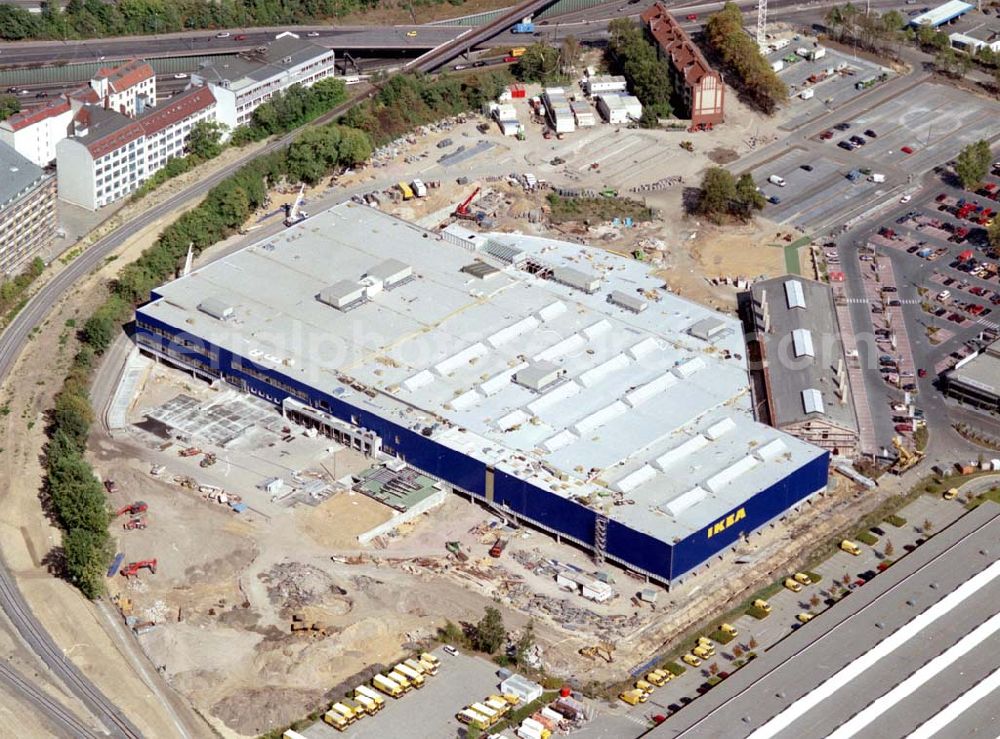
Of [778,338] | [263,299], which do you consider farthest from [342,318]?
[778,338]

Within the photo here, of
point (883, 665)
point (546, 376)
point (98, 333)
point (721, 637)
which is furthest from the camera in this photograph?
point (98, 333)

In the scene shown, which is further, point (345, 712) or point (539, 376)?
point (539, 376)

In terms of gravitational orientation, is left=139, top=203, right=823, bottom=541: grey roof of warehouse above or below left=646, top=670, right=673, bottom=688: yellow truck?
above

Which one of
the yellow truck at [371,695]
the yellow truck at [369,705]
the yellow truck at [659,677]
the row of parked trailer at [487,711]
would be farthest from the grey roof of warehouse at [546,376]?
the yellow truck at [369,705]

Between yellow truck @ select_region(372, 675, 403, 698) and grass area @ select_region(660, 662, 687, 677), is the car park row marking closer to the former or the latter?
grass area @ select_region(660, 662, 687, 677)

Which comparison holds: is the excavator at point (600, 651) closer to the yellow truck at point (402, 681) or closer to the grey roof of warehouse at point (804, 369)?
the yellow truck at point (402, 681)

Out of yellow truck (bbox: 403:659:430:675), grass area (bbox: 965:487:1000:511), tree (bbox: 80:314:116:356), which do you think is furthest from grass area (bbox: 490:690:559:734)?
tree (bbox: 80:314:116:356)

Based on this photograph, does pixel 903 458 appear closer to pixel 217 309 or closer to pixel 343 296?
pixel 343 296

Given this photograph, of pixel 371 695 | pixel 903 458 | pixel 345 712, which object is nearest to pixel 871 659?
pixel 903 458
